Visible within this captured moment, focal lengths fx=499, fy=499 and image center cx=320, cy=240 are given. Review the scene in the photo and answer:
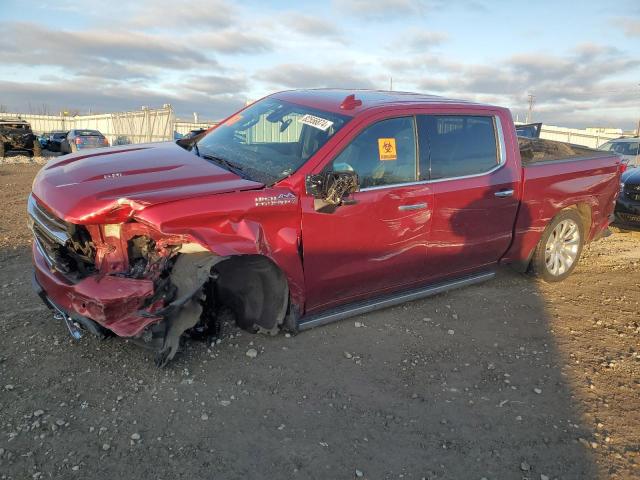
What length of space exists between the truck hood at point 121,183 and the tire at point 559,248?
3341 mm

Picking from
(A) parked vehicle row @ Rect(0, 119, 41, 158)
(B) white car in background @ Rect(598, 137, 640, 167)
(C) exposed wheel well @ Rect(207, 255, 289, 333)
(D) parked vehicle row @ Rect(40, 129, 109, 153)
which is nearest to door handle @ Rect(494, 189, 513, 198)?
(C) exposed wheel well @ Rect(207, 255, 289, 333)

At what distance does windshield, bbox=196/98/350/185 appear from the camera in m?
3.63

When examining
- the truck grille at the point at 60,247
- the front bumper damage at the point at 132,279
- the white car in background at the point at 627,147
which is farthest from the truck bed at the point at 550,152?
the white car in background at the point at 627,147

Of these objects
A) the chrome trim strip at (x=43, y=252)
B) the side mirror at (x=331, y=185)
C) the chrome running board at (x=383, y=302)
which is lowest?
the chrome running board at (x=383, y=302)

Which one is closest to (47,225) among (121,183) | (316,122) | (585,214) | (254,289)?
(121,183)

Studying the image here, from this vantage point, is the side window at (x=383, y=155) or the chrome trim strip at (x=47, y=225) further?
the side window at (x=383, y=155)

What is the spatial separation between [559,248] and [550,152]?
1.09 m

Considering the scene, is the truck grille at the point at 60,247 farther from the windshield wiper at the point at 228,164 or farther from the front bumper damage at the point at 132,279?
the windshield wiper at the point at 228,164

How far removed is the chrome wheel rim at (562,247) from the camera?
534cm

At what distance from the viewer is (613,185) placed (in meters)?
5.74

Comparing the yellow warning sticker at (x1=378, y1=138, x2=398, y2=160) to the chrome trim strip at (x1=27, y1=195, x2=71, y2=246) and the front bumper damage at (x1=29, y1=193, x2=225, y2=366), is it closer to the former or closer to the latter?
the front bumper damage at (x1=29, y1=193, x2=225, y2=366)

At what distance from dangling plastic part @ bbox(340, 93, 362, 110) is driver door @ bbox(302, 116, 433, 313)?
0.26m

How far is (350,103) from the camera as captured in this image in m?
3.95

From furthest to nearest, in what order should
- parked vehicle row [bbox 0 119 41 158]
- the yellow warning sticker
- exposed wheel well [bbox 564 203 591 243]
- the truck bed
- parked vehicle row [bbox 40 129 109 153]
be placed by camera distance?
parked vehicle row [bbox 40 129 109 153], parked vehicle row [bbox 0 119 41 158], exposed wheel well [bbox 564 203 591 243], the truck bed, the yellow warning sticker
